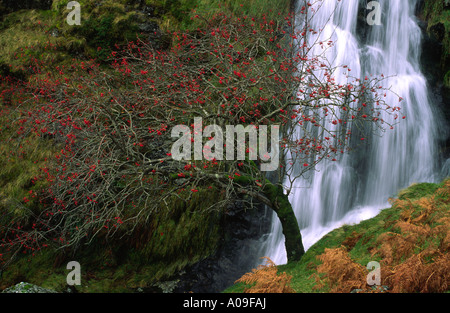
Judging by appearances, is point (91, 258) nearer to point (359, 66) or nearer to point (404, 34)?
point (359, 66)

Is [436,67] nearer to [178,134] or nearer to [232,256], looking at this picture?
[232,256]

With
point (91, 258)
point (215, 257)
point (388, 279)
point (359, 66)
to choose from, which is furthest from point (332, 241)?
point (359, 66)

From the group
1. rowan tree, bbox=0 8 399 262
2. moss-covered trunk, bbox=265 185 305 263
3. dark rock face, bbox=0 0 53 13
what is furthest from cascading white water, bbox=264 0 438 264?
dark rock face, bbox=0 0 53 13

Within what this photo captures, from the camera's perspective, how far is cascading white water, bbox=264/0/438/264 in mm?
7809

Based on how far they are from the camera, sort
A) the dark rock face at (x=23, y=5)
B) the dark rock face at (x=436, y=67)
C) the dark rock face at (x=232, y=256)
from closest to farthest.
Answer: the dark rock face at (x=232, y=256) → the dark rock face at (x=436, y=67) → the dark rock face at (x=23, y=5)

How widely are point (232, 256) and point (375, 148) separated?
4.45 m

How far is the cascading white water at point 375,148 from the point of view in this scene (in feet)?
25.6

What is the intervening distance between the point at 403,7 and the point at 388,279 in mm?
8682

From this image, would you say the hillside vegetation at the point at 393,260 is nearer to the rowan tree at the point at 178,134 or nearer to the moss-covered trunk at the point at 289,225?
the moss-covered trunk at the point at 289,225

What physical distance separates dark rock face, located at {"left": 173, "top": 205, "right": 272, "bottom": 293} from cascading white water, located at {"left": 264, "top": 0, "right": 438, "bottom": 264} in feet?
1.11

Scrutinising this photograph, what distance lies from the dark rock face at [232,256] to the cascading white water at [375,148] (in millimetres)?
337

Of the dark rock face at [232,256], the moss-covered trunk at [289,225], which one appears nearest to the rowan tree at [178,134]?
the moss-covered trunk at [289,225]

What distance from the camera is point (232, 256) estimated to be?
7.21 metres

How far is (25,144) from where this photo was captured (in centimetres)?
703
